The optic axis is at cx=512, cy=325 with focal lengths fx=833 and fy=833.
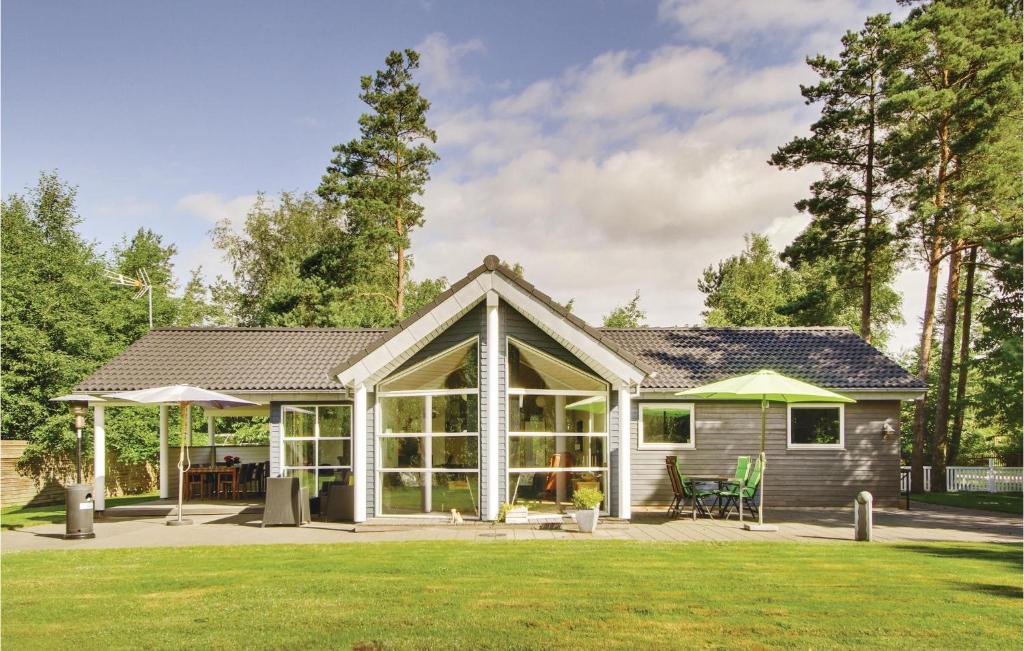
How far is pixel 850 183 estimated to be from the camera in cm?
2697

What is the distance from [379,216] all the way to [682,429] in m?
18.2

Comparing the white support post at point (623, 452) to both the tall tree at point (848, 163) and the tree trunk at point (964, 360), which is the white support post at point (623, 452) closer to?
the tall tree at point (848, 163)

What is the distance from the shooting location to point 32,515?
1809 cm

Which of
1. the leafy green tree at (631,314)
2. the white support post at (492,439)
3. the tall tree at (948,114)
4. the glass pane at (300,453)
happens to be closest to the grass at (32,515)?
the glass pane at (300,453)

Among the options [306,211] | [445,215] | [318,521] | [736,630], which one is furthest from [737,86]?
[306,211]

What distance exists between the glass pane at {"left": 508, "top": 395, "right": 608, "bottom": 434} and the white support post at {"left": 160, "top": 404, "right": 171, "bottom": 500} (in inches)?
376

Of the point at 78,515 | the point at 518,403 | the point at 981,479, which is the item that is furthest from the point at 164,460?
the point at 981,479

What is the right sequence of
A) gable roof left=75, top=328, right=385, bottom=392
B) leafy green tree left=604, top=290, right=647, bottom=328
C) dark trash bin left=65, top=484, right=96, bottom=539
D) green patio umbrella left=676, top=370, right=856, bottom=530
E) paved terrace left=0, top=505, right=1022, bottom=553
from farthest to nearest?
leafy green tree left=604, top=290, right=647, bottom=328, gable roof left=75, top=328, right=385, bottom=392, green patio umbrella left=676, top=370, right=856, bottom=530, dark trash bin left=65, top=484, right=96, bottom=539, paved terrace left=0, top=505, right=1022, bottom=553

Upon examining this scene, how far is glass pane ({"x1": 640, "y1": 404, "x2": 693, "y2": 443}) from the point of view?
1777cm

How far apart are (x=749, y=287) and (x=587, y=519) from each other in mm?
35709

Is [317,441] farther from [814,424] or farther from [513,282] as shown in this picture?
[814,424]

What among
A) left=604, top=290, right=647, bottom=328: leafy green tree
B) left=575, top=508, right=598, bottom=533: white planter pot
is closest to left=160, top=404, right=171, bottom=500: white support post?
left=575, top=508, right=598, bottom=533: white planter pot

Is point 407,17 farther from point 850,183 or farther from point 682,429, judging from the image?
point 850,183

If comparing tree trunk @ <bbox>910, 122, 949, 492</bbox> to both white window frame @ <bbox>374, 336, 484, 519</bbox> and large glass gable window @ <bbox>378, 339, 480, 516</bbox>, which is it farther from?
white window frame @ <bbox>374, 336, 484, 519</bbox>
